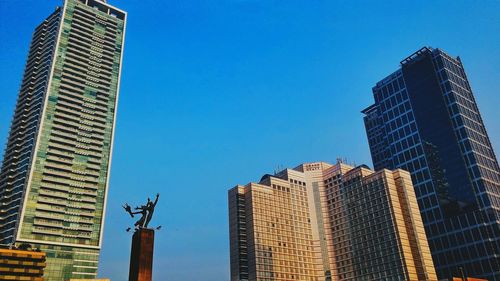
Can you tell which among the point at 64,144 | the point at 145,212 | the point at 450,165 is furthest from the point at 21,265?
the point at 450,165

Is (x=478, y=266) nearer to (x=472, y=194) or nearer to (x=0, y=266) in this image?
(x=472, y=194)

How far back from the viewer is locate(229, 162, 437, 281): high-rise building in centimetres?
15375

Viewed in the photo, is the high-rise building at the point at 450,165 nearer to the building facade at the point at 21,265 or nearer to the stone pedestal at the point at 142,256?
the stone pedestal at the point at 142,256

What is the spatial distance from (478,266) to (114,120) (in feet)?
479

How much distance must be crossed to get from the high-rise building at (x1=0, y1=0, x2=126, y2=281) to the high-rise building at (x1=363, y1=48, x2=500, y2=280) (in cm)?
12440

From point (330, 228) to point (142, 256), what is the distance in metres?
136

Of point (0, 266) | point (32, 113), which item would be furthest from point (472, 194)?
point (32, 113)

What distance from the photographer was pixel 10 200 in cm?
16150

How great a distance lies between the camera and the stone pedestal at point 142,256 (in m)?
51.5

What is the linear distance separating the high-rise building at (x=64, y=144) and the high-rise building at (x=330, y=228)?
172 ft

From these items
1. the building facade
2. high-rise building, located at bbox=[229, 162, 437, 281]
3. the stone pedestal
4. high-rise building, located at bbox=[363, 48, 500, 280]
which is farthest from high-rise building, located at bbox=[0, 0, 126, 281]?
high-rise building, located at bbox=[363, 48, 500, 280]

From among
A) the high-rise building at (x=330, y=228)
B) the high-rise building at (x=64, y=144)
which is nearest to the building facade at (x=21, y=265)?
the high-rise building at (x=64, y=144)

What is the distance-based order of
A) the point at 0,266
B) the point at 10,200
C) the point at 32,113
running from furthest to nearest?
1. the point at 32,113
2. the point at 10,200
3. the point at 0,266

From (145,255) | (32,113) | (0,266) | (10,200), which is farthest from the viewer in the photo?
(32,113)
